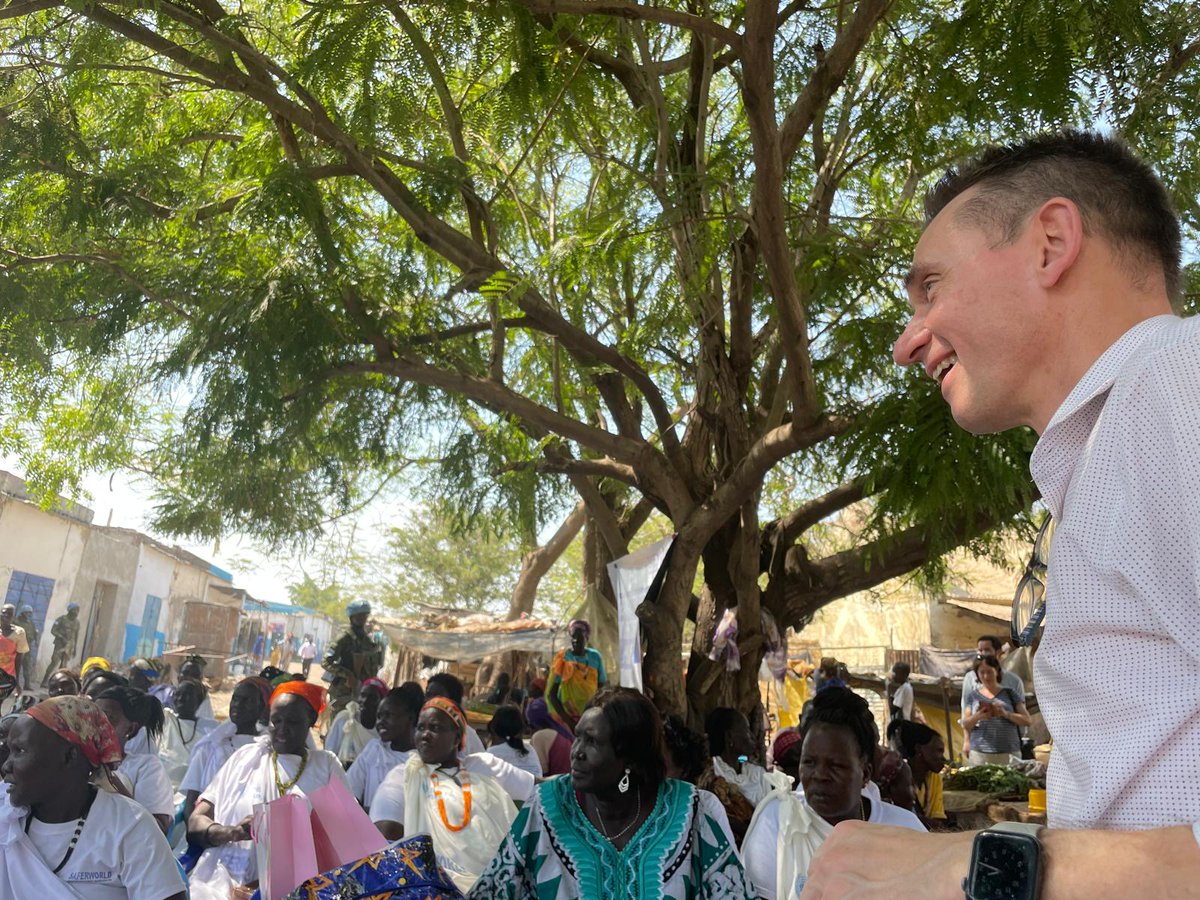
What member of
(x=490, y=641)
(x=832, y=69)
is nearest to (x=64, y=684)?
(x=832, y=69)

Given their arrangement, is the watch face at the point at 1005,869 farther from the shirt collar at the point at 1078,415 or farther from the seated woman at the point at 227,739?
the seated woman at the point at 227,739

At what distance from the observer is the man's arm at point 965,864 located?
2.91ft

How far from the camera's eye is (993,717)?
10.4 m

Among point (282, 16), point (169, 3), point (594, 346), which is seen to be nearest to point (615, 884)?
point (169, 3)

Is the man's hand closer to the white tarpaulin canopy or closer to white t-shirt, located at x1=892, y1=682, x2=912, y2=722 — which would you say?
white t-shirt, located at x1=892, y1=682, x2=912, y2=722

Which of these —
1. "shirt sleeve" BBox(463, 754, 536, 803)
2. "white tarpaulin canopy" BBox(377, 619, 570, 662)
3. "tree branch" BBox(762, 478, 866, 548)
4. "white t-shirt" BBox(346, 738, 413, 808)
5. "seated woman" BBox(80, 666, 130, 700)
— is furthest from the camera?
"white tarpaulin canopy" BBox(377, 619, 570, 662)

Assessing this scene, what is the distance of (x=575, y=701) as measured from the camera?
10.1 metres

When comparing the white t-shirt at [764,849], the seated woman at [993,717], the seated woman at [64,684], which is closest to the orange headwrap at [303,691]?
the white t-shirt at [764,849]

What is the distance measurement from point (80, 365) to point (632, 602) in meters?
4.85

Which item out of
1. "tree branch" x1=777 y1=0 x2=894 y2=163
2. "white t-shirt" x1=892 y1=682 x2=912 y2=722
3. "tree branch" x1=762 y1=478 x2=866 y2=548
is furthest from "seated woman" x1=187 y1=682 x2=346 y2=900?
"white t-shirt" x1=892 y1=682 x2=912 y2=722

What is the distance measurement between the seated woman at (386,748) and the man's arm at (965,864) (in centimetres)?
555

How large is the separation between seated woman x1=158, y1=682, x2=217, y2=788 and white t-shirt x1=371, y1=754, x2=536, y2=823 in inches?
114

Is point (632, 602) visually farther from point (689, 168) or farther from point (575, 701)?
point (689, 168)

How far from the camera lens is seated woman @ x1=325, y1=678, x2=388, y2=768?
8.01 meters
